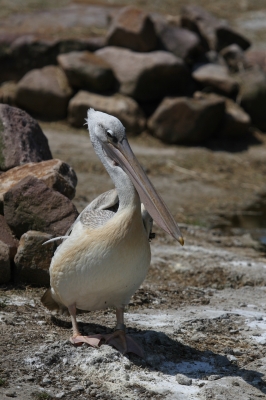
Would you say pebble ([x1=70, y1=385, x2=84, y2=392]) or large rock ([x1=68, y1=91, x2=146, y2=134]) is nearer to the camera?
pebble ([x1=70, y1=385, x2=84, y2=392])

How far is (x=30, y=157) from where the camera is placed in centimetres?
613

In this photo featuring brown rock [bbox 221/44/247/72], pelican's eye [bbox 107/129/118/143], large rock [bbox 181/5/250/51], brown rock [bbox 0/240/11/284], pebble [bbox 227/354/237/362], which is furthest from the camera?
large rock [bbox 181/5/250/51]

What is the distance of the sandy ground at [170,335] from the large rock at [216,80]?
5.27 m

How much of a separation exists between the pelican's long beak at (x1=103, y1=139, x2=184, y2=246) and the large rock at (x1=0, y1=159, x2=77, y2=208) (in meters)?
1.34

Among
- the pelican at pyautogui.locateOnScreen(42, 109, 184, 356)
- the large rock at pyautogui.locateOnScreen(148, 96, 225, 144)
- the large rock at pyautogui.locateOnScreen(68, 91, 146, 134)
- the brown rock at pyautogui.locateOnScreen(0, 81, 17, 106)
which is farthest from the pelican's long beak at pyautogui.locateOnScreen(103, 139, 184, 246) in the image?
the brown rock at pyautogui.locateOnScreen(0, 81, 17, 106)

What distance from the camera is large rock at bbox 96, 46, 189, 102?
486 inches

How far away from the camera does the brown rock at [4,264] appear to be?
518cm

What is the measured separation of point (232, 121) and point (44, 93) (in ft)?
11.2

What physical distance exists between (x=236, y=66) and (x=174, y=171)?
3981 mm

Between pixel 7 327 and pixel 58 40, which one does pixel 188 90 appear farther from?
pixel 7 327

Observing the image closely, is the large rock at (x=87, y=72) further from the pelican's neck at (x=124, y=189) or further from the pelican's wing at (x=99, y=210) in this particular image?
the pelican's neck at (x=124, y=189)

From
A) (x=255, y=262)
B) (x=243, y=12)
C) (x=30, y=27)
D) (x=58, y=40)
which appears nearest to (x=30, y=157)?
(x=255, y=262)

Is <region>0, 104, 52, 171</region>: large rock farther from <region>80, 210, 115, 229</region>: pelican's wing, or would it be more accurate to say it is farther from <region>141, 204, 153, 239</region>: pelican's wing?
<region>141, 204, 153, 239</region>: pelican's wing

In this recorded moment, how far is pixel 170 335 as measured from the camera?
186 inches
